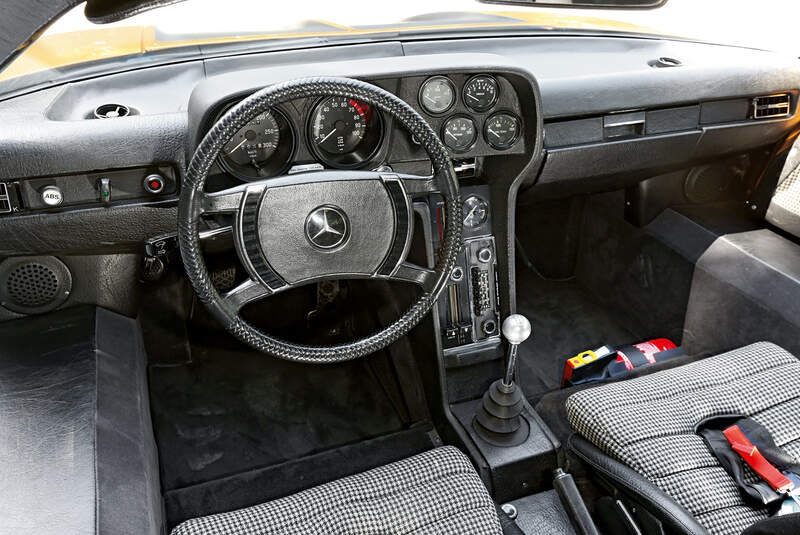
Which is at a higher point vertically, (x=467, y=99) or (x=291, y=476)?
(x=467, y=99)

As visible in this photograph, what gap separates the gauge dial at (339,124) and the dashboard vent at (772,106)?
1.66 meters

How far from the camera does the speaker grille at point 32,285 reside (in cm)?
221

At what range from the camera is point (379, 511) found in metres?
1.56

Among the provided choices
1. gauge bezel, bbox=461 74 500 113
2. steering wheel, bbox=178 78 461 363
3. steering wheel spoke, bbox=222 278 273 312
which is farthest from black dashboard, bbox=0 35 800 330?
steering wheel spoke, bbox=222 278 273 312

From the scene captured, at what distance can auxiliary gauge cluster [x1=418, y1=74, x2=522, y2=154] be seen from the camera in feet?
6.26

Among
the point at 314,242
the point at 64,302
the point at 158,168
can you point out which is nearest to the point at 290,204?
the point at 314,242

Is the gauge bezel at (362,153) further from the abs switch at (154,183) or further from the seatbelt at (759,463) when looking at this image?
the seatbelt at (759,463)

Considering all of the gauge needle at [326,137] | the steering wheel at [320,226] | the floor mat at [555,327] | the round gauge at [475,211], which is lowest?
the floor mat at [555,327]

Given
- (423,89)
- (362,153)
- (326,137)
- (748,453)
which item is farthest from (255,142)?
(748,453)

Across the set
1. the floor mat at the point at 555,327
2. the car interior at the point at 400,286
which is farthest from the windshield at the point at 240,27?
the floor mat at the point at 555,327

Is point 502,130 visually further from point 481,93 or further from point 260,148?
point 260,148

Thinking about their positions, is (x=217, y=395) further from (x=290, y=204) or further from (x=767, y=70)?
(x=767, y=70)

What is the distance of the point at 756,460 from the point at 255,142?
4.65 feet

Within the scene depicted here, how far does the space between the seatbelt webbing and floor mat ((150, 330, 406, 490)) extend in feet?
3.71
